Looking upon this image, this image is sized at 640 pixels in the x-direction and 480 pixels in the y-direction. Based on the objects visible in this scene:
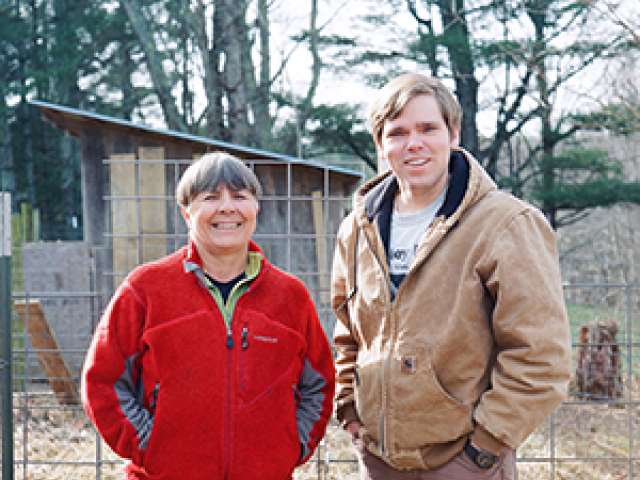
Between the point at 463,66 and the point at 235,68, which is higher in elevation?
the point at 463,66

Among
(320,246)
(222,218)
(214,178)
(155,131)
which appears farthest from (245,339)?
(155,131)

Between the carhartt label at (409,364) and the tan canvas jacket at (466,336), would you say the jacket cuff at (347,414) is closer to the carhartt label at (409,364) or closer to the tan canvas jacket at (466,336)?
the tan canvas jacket at (466,336)

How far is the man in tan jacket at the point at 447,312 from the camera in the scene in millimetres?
2059

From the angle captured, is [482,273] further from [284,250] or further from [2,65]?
[2,65]

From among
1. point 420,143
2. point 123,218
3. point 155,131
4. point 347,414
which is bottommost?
point 347,414

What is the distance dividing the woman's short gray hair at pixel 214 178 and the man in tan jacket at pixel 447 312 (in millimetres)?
377

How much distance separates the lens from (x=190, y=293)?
2.38 meters

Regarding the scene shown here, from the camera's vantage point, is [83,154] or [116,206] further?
[83,154]

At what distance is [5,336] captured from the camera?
3.46m

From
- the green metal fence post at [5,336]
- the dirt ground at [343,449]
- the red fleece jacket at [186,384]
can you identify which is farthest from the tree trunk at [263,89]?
the red fleece jacket at [186,384]

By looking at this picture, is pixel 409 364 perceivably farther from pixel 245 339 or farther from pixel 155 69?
pixel 155 69

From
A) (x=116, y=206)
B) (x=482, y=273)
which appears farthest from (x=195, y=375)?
(x=116, y=206)

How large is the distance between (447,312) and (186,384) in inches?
30.0

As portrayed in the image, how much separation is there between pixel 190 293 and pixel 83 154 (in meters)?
5.43
